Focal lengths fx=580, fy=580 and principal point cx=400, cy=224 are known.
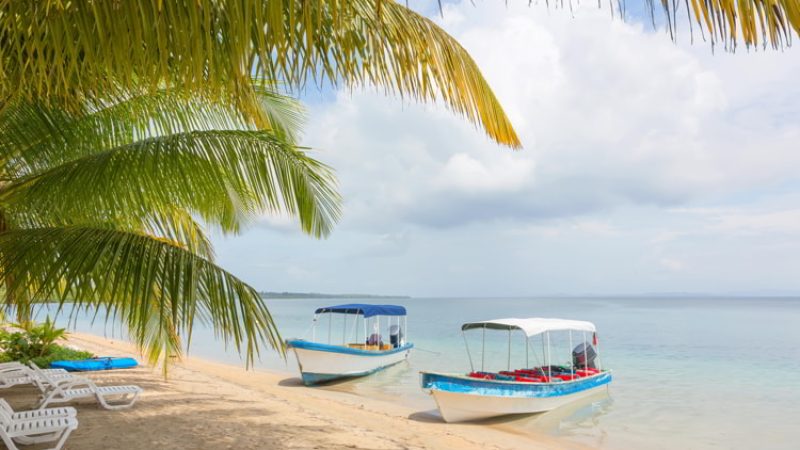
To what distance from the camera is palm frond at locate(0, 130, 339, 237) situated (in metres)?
4.49

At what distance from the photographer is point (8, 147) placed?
5.05 m

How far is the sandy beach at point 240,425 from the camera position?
707cm

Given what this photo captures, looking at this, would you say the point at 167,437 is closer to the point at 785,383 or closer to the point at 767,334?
the point at 785,383

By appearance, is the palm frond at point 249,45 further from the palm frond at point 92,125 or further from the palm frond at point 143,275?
the palm frond at point 92,125

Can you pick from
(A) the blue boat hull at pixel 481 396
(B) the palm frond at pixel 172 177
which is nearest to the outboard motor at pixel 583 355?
(A) the blue boat hull at pixel 481 396

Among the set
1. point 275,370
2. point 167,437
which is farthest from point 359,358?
point 167,437

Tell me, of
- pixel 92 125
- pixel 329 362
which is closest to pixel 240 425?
pixel 92 125

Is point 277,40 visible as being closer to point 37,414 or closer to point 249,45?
point 249,45

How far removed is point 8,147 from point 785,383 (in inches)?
988

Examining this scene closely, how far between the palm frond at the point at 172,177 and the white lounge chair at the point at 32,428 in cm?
204

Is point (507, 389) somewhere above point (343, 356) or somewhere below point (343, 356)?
below

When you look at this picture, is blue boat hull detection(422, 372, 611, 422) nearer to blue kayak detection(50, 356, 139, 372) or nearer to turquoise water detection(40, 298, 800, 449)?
turquoise water detection(40, 298, 800, 449)

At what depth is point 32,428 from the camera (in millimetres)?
5426

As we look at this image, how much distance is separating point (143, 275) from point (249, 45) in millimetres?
2126
